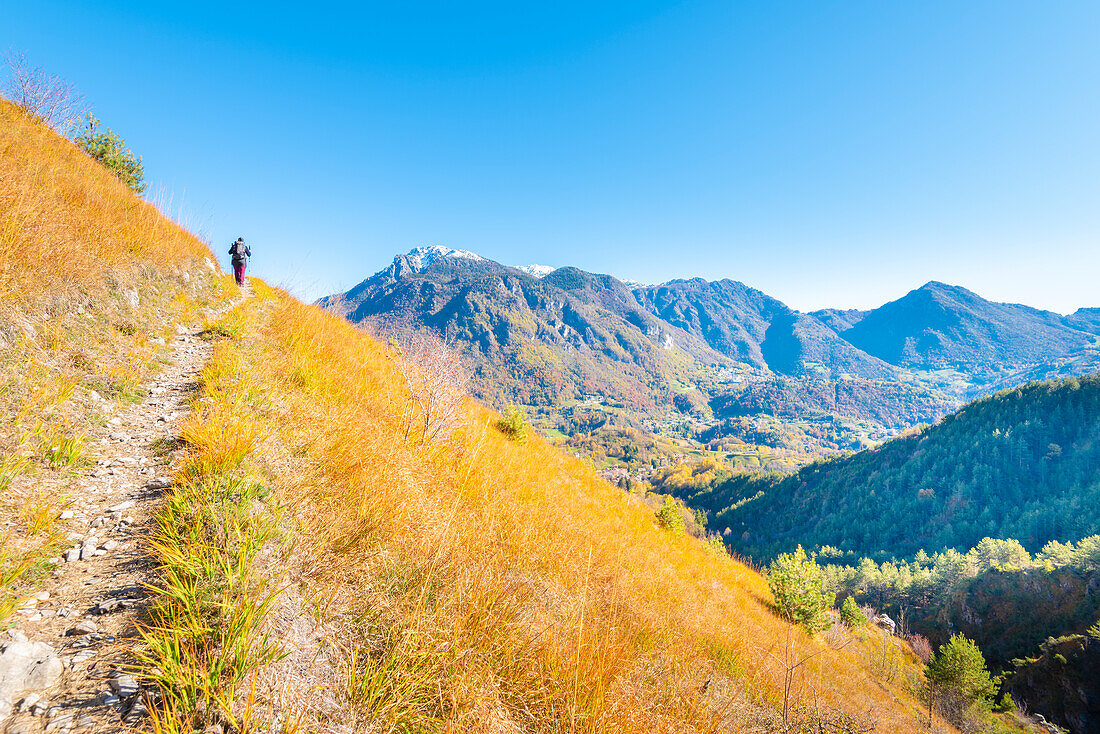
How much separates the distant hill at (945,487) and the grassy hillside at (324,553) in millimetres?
119402

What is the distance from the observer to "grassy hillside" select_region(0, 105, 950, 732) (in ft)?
6.36

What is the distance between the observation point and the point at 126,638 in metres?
1.77

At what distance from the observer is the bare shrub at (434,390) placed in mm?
5973

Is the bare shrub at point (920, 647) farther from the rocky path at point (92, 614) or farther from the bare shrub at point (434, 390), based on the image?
the rocky path at point (92, 614)

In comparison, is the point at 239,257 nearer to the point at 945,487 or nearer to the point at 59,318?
the point at 59,318

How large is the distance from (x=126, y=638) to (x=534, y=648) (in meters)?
2.23

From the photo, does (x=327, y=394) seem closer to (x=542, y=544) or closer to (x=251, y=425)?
(x=251, y=425)

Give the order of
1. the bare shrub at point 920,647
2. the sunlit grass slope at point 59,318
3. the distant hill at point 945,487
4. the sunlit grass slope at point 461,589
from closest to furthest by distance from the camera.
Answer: the sunlit grass slope at point 461,589, the sunlit grass slope at point 59,318, the bare shrub at point 920,647, the distant hill at point 945,487

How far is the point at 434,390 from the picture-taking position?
6.04m

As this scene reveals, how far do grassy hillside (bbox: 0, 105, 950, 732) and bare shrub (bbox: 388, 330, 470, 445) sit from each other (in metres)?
0.16

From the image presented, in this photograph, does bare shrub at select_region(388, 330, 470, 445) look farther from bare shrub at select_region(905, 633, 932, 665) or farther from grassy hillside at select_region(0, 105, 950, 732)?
bare shrub at select_region(905, 633, 932, 665)

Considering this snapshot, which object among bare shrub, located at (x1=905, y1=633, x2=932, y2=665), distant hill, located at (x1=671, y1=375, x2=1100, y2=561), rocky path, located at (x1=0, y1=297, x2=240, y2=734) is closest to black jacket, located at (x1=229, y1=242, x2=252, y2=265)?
rocky path, located at (x1=0, y1=297, x2=240, y2=734)

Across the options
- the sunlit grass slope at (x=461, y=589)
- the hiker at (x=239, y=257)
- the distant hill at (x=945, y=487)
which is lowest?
the distant hill at (x=945, y=487)

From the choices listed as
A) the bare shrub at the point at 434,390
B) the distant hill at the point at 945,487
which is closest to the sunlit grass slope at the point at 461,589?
the bare shrub at the point at 434,390
